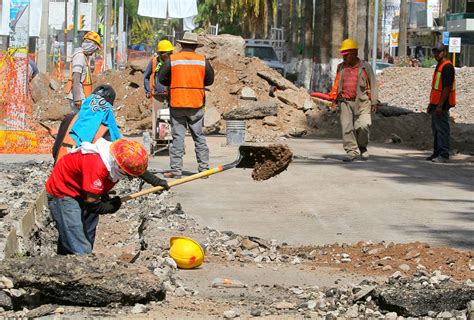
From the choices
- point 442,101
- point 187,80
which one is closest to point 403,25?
point 442,101

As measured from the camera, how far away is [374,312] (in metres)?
7.12

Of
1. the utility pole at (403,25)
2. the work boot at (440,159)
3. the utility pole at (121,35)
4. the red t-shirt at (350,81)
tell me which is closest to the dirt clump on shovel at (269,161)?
the red t-shirt at (350,81)

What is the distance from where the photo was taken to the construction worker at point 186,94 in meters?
14.9

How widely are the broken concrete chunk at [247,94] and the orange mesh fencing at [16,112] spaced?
6869 mm

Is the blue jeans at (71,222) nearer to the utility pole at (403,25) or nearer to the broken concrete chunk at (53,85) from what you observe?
the broken concrete chunk at (53,85)

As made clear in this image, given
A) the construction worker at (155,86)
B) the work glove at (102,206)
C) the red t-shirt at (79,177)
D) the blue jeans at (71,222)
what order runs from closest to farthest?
the red t-shirt at (79,177)
the work glove at (102,206)
the blue jeans at (71,222)
the construction worker at (155,86)

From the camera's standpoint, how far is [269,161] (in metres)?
10.1

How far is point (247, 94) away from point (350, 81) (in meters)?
10.4

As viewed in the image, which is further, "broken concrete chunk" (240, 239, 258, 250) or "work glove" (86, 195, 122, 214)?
"broken concrete chunk" (240, 239, 258, 250)

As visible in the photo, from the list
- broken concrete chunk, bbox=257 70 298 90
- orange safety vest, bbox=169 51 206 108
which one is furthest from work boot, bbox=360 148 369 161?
broken concrete chunk, bbox=257 70 298 90

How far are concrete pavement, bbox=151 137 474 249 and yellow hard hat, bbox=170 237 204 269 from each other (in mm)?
1613

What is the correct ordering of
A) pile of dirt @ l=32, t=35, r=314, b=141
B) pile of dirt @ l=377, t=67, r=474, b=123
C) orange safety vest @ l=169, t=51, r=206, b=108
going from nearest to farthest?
orange safety vest @ l=169, t=51, r=206, b=108 < pile of dirt @ l=32, t=35, r=314, b=141 < pile of dirt @ l=377, t=67, r=474, b=123

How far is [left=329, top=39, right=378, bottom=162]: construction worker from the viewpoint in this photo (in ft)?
59.0

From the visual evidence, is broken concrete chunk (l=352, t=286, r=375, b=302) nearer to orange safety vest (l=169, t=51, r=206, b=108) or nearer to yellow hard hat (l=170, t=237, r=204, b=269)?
yellow hard hat (l=170, t=237, r=204, b=269)
